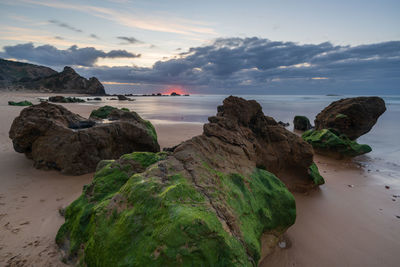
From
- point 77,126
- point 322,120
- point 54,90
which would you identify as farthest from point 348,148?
point 54,90

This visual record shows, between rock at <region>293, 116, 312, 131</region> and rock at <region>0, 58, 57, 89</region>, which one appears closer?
rock at <region>293, 116, 312, 131</region>

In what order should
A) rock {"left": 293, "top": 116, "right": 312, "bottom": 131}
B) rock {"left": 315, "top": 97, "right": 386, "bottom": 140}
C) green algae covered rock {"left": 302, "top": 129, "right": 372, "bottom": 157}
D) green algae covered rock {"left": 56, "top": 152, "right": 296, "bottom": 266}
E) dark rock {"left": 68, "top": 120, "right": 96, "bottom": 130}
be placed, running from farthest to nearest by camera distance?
rock {"left": 293, "top": 116, "right": 312, "bottom": 131}
rock {"left": 315, "top": 97, "right": 386, "bottom": 140}
green algae covered rock {"left": 302, "top": 129, "right": 372, "bottom": 157}
dark rock {"left": 68, "top": 120, "right": 96, "bottom": 130}
green algae covered rock {"left": 56, "top": 152, "right": 296, "bottom": 266}

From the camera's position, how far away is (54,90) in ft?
255

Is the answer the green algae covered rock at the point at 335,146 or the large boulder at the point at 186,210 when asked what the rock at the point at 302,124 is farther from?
the large boulder at the point at 186,210

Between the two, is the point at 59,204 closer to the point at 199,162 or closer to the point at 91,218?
the point at 91,218

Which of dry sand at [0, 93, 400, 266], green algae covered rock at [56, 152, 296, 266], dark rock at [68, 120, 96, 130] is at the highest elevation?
dark rock at [68, 120, 96, 130]

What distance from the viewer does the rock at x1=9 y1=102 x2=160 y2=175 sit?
5.95 m

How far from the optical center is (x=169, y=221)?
2.00 meters

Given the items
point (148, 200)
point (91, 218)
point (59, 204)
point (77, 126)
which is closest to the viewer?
point (148, 200)

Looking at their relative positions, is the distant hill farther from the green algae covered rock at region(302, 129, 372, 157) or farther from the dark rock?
the green algae covered rock at region(302, 129, 372, 157)

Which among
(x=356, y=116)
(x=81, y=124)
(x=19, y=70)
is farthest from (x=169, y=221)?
(x=19, y=70)

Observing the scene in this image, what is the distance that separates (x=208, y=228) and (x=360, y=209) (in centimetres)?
474

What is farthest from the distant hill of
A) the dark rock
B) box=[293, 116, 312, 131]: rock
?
box=[293, 116, 312, 131]: rock

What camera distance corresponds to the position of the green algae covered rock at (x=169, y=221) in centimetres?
190
